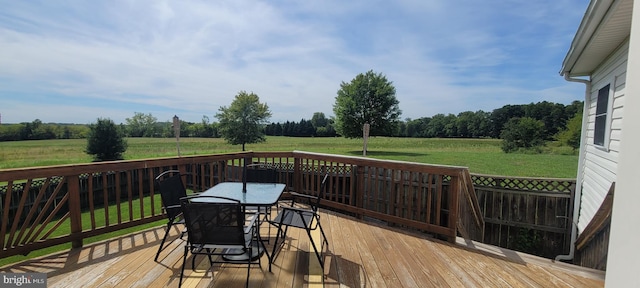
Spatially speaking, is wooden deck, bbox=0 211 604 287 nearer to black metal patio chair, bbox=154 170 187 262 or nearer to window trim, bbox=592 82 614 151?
black metal patio chair, bbox=154 170 187 262

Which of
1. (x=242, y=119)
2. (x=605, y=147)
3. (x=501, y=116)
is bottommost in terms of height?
(x=605, y=147)

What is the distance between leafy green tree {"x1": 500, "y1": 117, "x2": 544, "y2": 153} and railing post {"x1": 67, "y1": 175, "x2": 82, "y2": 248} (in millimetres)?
21641

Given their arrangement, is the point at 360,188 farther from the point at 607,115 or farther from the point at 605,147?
the point at 607,115

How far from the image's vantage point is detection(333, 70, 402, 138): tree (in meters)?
21.2

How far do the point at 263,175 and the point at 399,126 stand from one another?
21024 millimetres

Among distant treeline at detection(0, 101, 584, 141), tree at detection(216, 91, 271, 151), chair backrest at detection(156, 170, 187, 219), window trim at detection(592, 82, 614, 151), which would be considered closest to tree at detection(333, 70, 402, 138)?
distant treeline at detection(0, 101, 584, 141)

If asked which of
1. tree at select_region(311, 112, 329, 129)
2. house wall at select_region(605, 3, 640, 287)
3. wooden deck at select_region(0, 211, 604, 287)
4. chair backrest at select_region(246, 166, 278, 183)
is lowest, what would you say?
wooden deck at select_region(0, 211, 604, 287)

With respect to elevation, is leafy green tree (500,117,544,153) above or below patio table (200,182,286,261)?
above

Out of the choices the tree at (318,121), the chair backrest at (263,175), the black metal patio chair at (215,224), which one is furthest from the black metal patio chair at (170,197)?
the tree at (318,121)

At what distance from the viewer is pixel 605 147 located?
3.65m

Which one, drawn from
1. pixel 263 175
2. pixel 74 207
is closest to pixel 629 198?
pixel 263 175

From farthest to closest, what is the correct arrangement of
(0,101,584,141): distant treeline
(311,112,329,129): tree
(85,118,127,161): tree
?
(311,112,329,129): tree, (0,101,584,141): distant treeline, (85,118,127,161): tree

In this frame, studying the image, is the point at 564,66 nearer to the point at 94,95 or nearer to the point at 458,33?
the point at 458,33

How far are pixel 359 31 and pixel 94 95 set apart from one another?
27.1m
